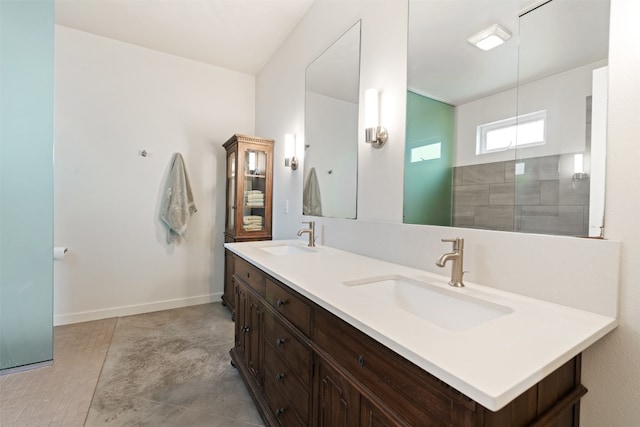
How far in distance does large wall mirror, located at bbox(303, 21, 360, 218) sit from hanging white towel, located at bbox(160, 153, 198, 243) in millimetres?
1537

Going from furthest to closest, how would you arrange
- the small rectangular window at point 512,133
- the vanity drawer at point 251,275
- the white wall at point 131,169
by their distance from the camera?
the white wall at point 131,169 < the vanity drawer at point 251,275 < the small rectangular window at point 512,133

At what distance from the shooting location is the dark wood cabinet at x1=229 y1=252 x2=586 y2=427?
623mm

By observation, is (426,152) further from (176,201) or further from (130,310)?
(130,310)

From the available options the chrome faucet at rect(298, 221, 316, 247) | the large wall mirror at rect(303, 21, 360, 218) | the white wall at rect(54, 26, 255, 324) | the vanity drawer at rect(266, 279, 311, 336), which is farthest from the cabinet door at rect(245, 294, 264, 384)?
the white wall at rect(54, 26, 255, 324)

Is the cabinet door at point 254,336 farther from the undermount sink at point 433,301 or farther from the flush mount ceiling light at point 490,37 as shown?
the flush mount ceiling light at point 490,37

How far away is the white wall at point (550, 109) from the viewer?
0.89 metres

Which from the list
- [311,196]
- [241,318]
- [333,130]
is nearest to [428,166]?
[333,130]

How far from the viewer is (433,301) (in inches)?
42.8

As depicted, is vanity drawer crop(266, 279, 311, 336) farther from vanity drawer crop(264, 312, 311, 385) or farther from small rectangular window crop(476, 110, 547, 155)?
small rectangular window crop(476, 110, 547, 155)

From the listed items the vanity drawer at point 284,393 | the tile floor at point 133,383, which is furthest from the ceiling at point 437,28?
the tile floor at point 133,383

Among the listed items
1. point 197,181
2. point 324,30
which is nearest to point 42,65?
point 197,181

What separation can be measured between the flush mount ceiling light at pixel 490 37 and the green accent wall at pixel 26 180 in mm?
2717

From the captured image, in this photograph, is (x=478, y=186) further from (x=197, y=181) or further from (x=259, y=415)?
(x=197, y=181)

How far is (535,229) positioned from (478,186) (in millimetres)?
268
